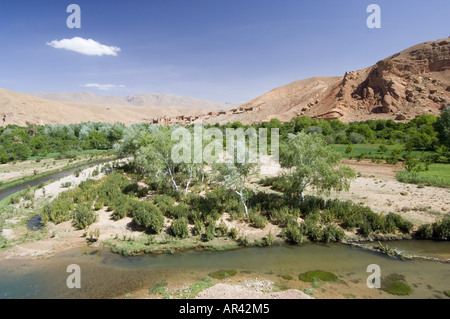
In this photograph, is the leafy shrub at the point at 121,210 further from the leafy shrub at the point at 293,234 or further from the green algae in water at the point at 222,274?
the leafy shrub at the point at 293,234

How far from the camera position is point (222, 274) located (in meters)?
11.2

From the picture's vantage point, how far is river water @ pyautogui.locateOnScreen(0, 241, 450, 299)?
10195 mm

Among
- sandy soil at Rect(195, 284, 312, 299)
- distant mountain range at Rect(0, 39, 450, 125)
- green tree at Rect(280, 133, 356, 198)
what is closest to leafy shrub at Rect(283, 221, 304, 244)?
green tree at Rect(280, 133, 356, 198)

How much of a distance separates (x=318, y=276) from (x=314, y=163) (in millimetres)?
6995

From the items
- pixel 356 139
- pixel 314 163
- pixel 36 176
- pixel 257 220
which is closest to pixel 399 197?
pixel 314 163

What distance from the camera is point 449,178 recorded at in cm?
2262

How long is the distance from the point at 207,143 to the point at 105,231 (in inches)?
425

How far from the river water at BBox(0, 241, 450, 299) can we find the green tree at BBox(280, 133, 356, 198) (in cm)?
383

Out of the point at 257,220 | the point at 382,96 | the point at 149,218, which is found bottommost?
the point at 257,220

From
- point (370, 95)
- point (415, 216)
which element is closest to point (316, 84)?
point (370, 95)

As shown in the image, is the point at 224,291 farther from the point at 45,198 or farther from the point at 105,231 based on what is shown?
the point at 45,198

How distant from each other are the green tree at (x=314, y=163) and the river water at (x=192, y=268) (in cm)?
383

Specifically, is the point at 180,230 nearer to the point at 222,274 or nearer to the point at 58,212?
the point at 222,274

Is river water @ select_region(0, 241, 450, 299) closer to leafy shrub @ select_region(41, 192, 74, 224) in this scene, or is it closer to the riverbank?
the riverbank
